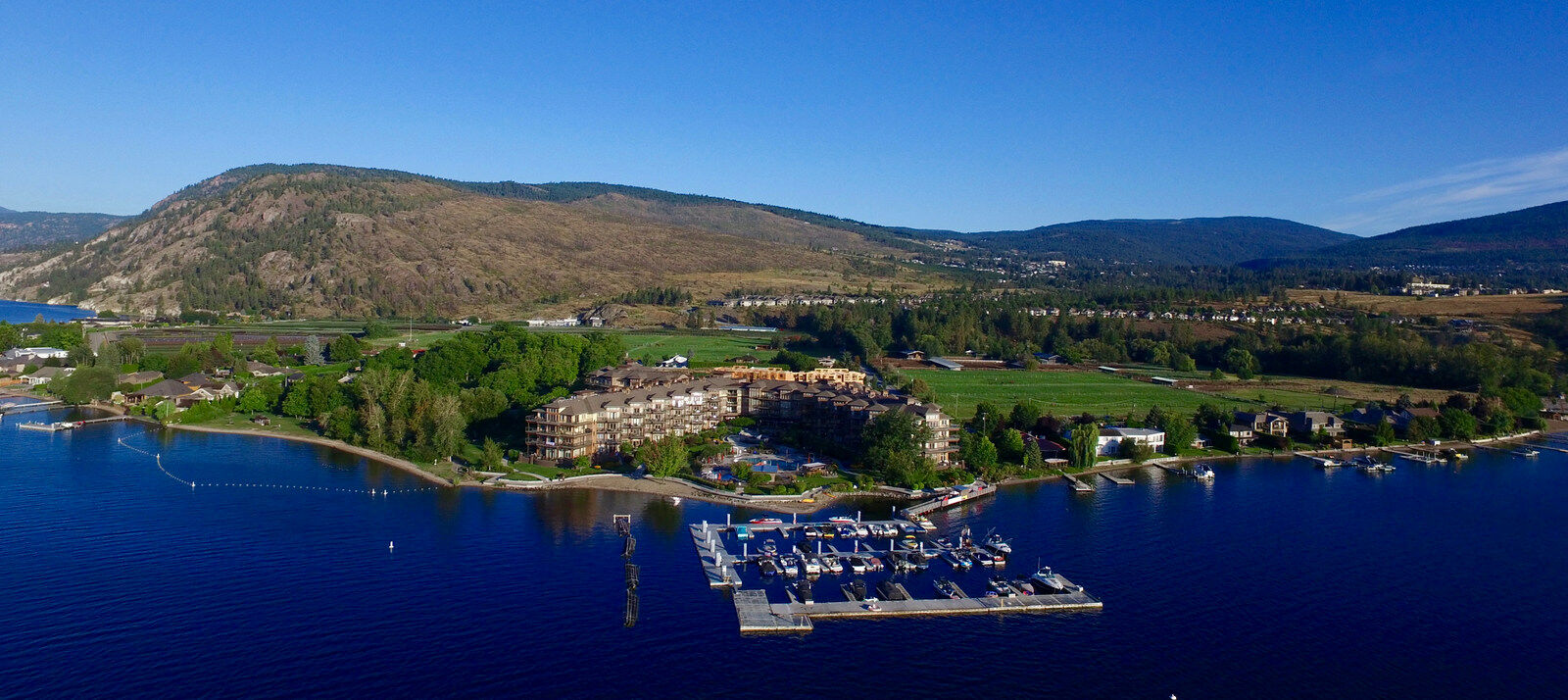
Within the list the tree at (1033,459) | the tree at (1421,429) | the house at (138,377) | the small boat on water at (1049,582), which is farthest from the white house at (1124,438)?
the house at (138,377)

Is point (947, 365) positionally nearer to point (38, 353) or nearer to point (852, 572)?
point (852, 572)

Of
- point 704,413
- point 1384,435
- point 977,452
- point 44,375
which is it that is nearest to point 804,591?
point 977,452

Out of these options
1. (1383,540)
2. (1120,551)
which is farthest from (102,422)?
(1383,540)

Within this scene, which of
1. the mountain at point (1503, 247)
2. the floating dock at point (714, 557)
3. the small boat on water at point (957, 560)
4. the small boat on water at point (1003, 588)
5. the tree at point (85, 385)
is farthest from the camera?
the mountain at point (1503, 247)

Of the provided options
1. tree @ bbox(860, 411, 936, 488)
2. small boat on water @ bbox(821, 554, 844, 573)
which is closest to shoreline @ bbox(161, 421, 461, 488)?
small boat on water @ bbox(821, 554, 844, 573)

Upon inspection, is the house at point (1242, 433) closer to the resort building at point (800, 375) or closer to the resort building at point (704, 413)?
the resort building at point (704, 413)

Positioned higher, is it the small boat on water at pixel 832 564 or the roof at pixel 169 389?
the roof at pixel 169 389

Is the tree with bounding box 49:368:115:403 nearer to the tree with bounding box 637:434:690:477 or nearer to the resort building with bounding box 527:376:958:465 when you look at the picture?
the resort building with bounding box 527:376:958:465
